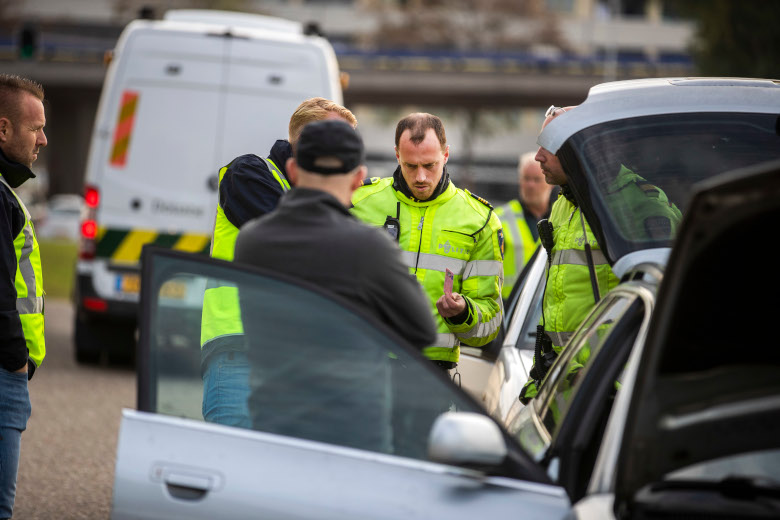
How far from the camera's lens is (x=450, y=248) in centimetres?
453

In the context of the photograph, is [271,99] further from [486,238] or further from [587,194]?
[587,194]

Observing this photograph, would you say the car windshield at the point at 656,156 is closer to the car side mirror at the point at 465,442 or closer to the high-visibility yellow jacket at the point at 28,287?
the car side mirror at the point at 465,442

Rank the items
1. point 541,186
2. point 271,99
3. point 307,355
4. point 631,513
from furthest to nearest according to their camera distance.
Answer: point 271,99, point 541,186, point 307,355, point 631,513

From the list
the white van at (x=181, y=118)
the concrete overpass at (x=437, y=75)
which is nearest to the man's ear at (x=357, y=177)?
the white van at (x=181, y=118)

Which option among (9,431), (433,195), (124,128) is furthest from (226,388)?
(124,128)

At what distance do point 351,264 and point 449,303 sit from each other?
4.79 feet

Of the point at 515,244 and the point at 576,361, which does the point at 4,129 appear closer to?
the point at 576,361

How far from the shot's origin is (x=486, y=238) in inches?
181

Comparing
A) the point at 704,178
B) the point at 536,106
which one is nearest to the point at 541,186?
the point at 704,178

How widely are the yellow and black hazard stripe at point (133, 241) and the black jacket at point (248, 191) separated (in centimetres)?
548

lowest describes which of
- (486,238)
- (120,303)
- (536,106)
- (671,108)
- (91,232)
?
(536,106)

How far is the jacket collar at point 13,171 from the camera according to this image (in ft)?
13.0

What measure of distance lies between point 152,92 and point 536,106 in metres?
47.4

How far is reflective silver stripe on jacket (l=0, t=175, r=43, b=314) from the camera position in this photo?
13.0ft
